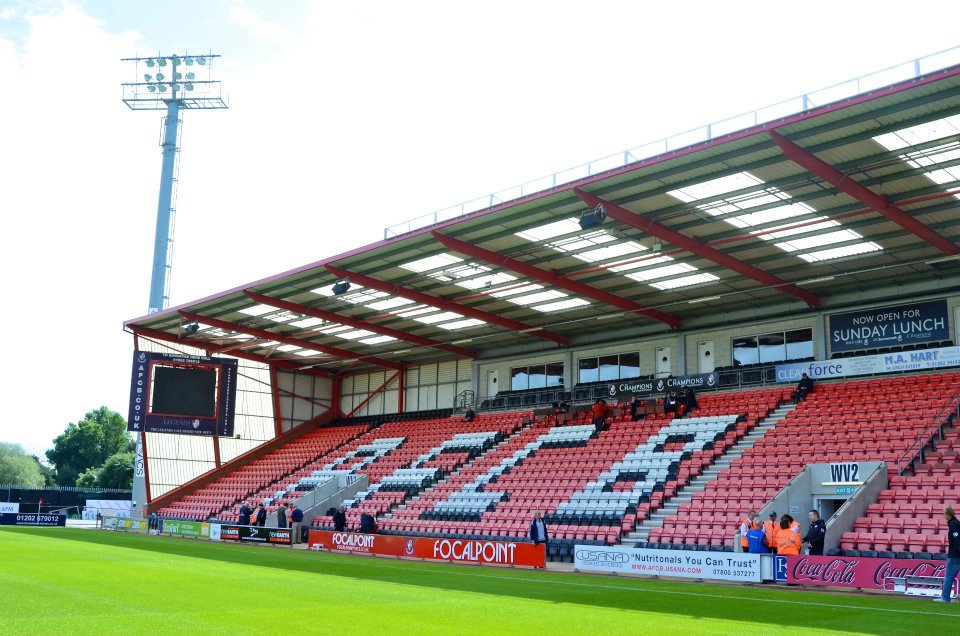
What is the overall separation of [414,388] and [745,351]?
Result: 19901 mm

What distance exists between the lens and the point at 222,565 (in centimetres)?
2017

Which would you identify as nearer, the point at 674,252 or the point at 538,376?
the point at 674,252

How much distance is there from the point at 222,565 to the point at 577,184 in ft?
42.0

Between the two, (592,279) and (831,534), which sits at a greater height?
(592,279)

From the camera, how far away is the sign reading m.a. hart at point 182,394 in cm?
3859

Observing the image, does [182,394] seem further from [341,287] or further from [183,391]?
[341,287]

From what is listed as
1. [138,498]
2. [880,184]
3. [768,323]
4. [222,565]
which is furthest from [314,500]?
[880,184]

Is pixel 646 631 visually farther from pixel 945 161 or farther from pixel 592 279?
pixel 592 279

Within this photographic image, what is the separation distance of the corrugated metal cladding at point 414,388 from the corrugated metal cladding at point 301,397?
111cm

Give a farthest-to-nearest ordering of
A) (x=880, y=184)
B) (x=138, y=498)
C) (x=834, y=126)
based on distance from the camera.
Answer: (x=138, y=498)
(x=880, y=184)
(x=834, y=126)

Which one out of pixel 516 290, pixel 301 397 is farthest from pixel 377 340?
pixel 516 290

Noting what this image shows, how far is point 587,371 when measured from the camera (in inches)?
1489

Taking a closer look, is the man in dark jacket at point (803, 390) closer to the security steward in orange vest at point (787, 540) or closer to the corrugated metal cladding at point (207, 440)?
the security steward in orange vest at point (787, 540)

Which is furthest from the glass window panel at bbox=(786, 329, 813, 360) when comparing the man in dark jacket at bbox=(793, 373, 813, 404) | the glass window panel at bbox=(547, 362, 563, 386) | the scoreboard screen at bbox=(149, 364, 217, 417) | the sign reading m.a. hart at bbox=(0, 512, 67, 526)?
the sign reading m.a. hart at bbox=(0, 512, 67, 526)
